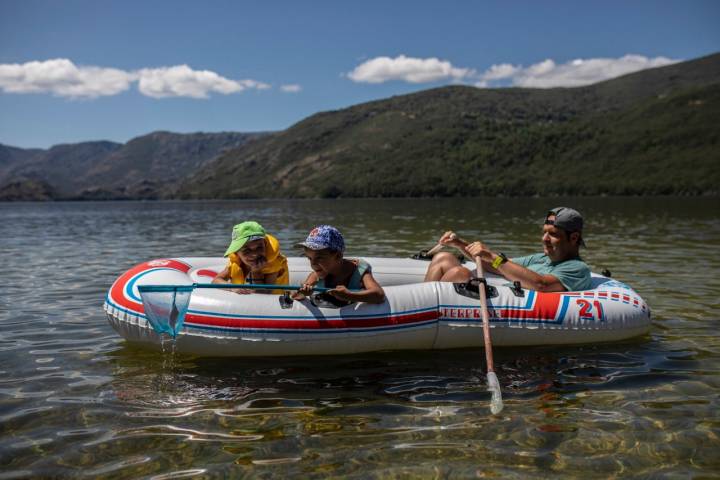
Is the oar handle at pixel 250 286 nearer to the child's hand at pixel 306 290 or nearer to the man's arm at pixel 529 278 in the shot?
the child's hand at pixel 306 290

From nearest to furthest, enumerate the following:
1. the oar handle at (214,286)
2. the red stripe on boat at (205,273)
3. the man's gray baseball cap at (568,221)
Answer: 1. the oar handle at (214,286)
2. the man's gray baseball cap at (568,221)
3. the red stripe on boat at (205,273)

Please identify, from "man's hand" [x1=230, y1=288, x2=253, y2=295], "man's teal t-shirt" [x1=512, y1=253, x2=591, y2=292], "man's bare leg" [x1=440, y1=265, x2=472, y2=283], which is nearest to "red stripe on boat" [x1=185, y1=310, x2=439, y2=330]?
"man's hand" [x1=230, y1=288, x2=253, y2=295]

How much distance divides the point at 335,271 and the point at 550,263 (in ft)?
9.51

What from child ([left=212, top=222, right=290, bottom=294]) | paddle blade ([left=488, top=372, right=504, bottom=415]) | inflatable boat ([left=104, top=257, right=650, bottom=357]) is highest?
child ([left=212, top=222, right=290, bottom=294])

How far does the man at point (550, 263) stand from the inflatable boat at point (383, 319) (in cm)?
17

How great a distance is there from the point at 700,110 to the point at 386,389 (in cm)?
16786

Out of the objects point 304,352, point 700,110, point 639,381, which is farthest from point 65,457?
point 700,110

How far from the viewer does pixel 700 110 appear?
143125 mm

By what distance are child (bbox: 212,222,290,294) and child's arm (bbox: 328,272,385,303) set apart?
39.6 inches

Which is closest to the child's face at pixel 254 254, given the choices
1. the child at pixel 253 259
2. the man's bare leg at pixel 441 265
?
the child at pixel 253 259

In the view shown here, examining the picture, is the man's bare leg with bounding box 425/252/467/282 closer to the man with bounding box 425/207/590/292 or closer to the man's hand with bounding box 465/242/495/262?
the man with bounding box 425/207/590/292

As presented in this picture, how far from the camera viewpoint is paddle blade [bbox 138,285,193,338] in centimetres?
571

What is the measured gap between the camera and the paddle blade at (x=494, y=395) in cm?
476

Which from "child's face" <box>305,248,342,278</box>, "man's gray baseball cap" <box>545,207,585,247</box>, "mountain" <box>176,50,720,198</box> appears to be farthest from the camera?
"mountain" <box>176,50,720,198</box>
